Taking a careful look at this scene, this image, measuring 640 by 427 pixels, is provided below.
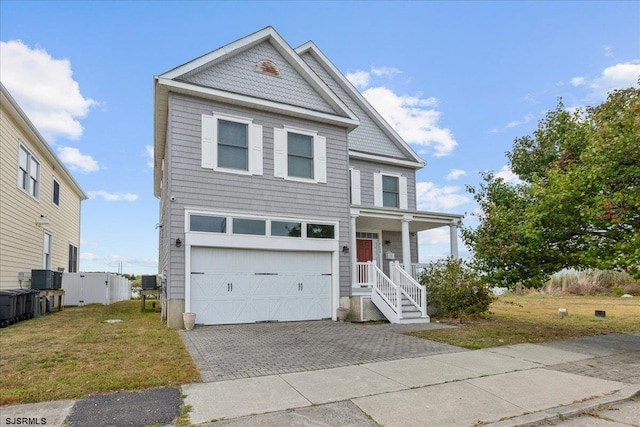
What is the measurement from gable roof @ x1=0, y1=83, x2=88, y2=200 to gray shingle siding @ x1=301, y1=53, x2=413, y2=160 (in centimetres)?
970

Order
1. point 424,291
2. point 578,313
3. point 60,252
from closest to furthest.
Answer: point 424,291
point 578,313
point 60,252

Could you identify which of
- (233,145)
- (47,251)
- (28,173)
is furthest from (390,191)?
(47,251)

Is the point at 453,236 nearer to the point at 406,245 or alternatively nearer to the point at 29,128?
the point at 406,245

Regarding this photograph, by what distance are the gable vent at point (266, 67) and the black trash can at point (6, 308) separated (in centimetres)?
916

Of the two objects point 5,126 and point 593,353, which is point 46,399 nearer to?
point 593,353

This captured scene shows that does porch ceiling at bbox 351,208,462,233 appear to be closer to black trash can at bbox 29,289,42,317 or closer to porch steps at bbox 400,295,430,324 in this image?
porch steps at bbox 400,295,430,324

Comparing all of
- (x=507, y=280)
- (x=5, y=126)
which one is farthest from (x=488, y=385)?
(x=5, y=126)

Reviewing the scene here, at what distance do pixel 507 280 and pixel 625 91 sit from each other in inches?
215

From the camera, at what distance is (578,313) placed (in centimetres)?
1457

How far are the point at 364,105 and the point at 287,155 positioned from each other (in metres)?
5.88

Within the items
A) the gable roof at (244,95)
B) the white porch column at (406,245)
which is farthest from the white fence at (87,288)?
the white porch column at (406,245)

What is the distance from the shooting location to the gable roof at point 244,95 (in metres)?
10.9

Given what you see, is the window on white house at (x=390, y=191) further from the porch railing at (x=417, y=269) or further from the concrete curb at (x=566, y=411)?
the concrete curb at (x=566, y=411)

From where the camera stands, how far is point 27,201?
1434cm
